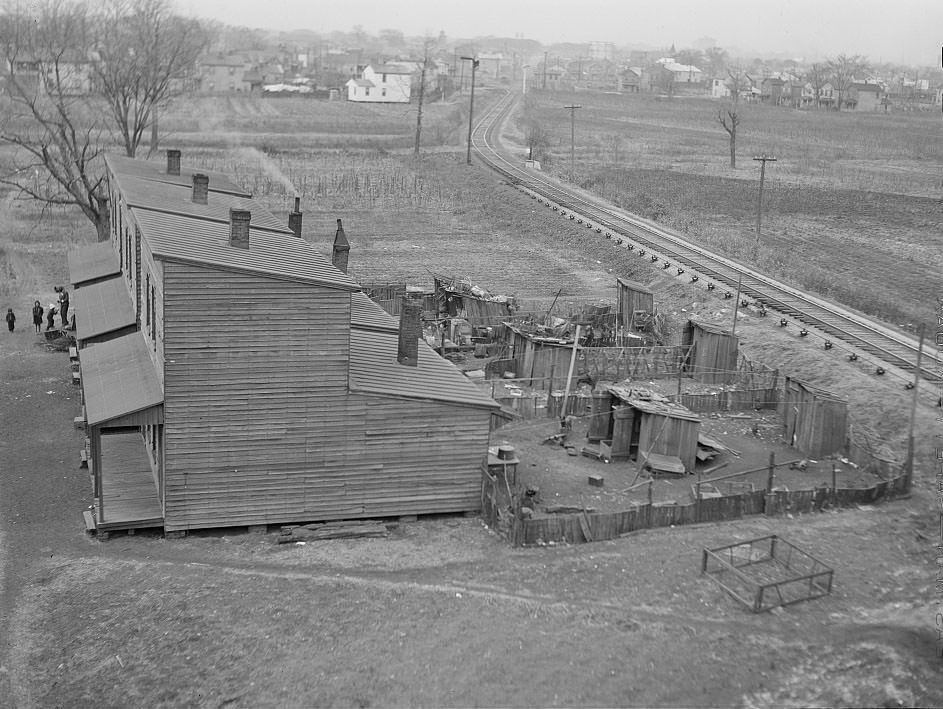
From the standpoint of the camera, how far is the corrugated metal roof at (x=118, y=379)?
23453 mm

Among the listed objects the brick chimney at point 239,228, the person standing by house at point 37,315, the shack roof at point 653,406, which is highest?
the brick chimney at point 239,228

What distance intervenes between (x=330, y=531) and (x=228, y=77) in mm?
149191

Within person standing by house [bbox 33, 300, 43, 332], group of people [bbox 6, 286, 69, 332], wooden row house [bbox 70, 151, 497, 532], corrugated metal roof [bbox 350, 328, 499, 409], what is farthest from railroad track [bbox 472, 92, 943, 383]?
person standing by house [bbox 33, 300, 43, 332]

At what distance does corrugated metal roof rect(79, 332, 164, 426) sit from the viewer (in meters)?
23.5

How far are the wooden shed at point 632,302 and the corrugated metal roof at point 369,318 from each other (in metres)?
11.6

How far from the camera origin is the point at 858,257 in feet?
179

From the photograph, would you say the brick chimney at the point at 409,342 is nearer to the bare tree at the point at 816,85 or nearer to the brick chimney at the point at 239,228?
the brick chimney at the point at 239,228

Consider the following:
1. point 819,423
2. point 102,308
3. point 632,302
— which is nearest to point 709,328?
point 632,302

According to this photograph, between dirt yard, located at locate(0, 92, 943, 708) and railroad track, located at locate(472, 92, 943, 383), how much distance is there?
7405mm

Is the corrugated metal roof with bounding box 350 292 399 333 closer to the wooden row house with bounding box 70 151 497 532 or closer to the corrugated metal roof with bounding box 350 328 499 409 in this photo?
the corrugated metal roof with bounding box 350 328 499 409

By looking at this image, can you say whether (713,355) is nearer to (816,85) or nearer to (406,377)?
(406,377)

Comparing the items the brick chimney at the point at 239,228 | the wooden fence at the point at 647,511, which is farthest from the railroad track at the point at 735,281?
the brick chimney at the point at 239,228

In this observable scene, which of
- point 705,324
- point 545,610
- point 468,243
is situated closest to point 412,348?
point 545,610

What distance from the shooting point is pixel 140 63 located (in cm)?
7981
